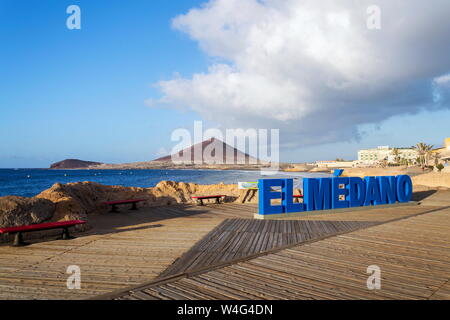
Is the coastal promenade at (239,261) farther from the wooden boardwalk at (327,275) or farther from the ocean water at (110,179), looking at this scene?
the ocean water at (110,179)

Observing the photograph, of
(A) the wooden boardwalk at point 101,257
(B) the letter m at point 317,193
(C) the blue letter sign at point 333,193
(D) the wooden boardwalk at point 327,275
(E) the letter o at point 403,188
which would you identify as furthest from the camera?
(E) the letter o at point 403,188

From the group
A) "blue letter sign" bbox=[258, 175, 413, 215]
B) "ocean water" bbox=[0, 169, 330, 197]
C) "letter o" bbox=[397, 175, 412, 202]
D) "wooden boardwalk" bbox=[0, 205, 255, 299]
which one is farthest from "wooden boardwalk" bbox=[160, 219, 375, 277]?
"ocean water" bbox=[0, 169, 330, 197]

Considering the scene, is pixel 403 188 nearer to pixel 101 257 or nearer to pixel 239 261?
pixel 239 261

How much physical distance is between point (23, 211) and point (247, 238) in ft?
24.4

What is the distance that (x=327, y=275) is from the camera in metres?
5.20

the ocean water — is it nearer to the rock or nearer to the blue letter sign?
the blue letter sign

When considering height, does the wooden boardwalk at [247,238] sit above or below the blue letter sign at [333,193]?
below

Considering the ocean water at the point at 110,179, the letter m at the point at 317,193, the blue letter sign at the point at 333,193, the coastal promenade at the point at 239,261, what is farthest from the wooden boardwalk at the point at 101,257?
the ocean water at the point at 110,179

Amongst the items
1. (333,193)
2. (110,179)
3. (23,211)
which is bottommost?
(110,179)

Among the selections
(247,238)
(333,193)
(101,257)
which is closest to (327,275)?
(247,238)

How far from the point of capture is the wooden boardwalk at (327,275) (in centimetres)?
444

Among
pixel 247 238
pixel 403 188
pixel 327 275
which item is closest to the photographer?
pixel 327 275

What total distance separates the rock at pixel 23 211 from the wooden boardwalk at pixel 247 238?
19.8 feet
